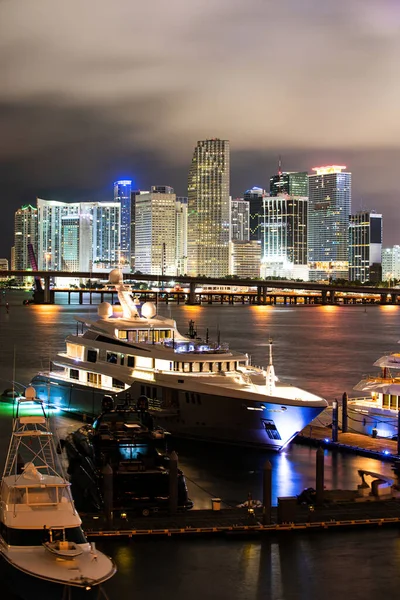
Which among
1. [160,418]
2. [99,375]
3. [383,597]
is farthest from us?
[99,375]

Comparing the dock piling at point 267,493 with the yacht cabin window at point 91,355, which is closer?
the dock piling at point 267,493

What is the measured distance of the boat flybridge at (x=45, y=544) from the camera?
12.2m

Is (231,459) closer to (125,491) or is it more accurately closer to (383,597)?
(125,491)

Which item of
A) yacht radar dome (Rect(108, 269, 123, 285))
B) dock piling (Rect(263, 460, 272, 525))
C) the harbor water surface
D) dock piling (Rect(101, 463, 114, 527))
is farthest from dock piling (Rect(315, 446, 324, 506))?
Answer: yacht radar dome (Rect(108, 269, 123, 285))

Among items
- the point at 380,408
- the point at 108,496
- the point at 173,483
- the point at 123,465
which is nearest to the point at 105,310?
the point at 380,408

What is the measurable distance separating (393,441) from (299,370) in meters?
25.1

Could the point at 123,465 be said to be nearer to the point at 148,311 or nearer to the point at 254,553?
the point at 254,553

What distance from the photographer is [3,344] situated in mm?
64625

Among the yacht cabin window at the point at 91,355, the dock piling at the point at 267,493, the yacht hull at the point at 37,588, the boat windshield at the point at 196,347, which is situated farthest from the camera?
the yacht cabin window at the point at 91,355

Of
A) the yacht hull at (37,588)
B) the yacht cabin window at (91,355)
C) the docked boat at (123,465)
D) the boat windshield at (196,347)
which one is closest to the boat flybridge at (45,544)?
the yacht hull at (37,588)

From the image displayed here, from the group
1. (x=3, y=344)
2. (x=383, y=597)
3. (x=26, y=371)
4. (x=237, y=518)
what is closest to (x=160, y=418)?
(x=237, y=518)

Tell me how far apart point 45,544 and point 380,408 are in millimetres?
15856

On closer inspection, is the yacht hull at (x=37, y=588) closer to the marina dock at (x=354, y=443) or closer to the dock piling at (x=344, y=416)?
the marina dock at (x=354, y=443)

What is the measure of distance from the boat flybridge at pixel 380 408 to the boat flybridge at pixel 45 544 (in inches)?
559
